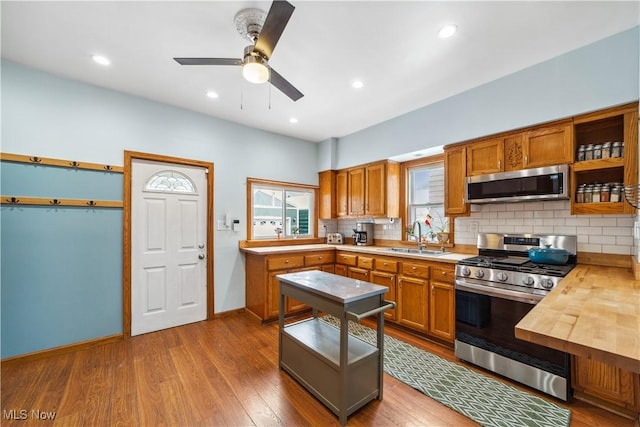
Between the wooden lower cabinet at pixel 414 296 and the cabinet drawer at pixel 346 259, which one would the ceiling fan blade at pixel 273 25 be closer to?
the wooden lower cabinet at pixel 414 296

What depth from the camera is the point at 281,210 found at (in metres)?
4.56

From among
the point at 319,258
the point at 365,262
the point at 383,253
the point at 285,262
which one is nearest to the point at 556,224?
the point at 383,253

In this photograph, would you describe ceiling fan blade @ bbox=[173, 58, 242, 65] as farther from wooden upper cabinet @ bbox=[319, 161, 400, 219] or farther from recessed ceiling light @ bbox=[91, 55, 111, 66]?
wooden upper cabinet @ bbox=[319, 161, 400, 219]

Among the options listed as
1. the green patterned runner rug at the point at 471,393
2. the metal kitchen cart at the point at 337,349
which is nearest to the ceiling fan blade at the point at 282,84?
the metal kitchen cart at the point at 337,349

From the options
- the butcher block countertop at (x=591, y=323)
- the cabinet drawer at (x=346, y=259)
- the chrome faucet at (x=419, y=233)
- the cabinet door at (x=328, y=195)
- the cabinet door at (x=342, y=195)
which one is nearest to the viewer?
the butcher block countertop at (x=591, y=323)

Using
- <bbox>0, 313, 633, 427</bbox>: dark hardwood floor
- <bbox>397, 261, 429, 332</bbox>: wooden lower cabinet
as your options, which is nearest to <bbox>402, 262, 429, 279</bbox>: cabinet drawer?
<bbox>397, 261, 429, 332</bbox>: wooden lower cabinet

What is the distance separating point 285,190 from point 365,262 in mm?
1865

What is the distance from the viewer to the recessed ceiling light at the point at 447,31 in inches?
78.5

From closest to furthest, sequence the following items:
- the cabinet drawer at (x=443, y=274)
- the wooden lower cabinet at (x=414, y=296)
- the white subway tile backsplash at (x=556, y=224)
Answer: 1. the white subway tile backsplash at (x=556, y=224)
2. the cabinet drawer at (x=443, y=274)
3. the wooden lower cabinet at (x=414, y=296)

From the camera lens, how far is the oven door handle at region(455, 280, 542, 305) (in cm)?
216

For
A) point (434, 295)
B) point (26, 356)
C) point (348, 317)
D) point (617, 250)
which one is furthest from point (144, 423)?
point (617, 250)

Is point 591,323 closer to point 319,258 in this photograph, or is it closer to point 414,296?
point 414,296

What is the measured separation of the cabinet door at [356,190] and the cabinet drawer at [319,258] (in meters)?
0.85

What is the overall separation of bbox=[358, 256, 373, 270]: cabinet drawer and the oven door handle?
1220mm
